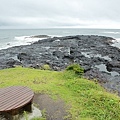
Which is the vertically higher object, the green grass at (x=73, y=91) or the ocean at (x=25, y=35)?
the green grass at (x=73, y=91)

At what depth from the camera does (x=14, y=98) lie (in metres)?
8.14

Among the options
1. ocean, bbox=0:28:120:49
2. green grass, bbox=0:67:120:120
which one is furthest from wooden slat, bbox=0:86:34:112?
ocean, bbox=0:28:120:49

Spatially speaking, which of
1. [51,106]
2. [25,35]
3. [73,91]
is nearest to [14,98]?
[51,106]

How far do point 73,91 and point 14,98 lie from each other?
12.0ft

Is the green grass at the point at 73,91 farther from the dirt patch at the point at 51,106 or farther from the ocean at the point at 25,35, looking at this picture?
the ocean at the point at 25,35

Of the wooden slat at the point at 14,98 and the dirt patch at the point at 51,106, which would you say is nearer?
the wooden slat at the point at 14,98

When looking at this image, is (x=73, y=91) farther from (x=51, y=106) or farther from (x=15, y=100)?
(x=15, y=100)

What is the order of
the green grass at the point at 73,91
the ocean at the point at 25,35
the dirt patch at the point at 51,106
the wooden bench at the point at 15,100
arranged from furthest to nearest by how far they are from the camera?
1. the ocean at the point at 25,35
2. the green grass at the point at 73,91
3. the dirt patch at the point at 51,106
4. the wooden bench at the point at 15,100

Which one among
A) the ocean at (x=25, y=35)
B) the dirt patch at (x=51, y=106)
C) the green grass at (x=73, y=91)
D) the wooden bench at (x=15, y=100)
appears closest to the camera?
the wooden bench at (x=15, y=100)

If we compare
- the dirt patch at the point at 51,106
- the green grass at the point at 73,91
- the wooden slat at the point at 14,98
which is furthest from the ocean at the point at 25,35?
the wooden slat at the point at 14,98

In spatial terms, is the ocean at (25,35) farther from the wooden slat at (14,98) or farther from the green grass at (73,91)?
the wooden slat at (14,98)

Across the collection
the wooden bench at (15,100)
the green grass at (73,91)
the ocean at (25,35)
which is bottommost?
the ocean at (25,35)

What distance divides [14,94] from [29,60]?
15.5 metres

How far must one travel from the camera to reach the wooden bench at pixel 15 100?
296 inches
